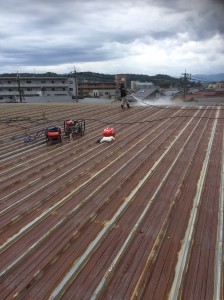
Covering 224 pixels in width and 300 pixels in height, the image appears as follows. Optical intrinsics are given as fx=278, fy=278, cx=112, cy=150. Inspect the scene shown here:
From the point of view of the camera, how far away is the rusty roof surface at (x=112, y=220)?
3.50 m

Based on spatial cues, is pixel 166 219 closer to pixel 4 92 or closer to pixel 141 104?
pixel 141 104

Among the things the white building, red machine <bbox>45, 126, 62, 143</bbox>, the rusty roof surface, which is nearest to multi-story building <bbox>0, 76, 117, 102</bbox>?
the white building

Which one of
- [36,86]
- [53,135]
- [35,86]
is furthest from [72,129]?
[35,86]

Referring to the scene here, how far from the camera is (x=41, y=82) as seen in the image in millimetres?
75812

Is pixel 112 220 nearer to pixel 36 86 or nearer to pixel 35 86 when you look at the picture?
pixel 36 86

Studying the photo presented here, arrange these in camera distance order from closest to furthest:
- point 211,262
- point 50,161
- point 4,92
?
1. point 211,262
2. point 50,161
3. point 4,92

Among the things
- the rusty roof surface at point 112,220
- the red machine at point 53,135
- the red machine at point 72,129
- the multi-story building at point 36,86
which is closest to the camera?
the rusty roof surface at point 112,220

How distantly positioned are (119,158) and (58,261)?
482 centimetres

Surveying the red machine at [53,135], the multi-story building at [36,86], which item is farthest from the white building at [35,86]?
the red machine at [53,135]

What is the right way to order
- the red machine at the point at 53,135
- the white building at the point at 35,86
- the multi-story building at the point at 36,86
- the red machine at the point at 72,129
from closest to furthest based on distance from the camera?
the red machine at the point at 53,135 → the red machine at the point at 72,129 → the multi-story building at the point at 36,86 → the white building at the point at 35,86

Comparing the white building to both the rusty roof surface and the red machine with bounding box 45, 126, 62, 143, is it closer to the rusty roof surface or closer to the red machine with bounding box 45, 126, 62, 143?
the red machine with bounding box 45, 126, 62, 143

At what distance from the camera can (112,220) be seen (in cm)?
493

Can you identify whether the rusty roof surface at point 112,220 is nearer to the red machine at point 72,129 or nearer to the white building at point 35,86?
the red machine at point 72,129

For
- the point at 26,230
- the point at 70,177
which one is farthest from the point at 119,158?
the point at 26,230
